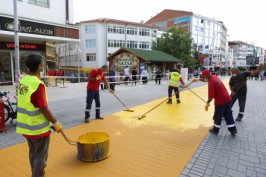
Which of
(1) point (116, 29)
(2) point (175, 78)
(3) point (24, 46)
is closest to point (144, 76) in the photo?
(3) point (24, 46)

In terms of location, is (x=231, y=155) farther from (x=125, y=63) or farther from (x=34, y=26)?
(x=125, y=63)

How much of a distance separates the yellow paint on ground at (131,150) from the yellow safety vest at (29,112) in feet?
3.69

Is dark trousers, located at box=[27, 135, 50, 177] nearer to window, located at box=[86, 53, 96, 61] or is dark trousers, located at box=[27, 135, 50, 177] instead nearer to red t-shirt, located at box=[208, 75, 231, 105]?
red t-shirt, located at box=[208, 75, 231, 105]

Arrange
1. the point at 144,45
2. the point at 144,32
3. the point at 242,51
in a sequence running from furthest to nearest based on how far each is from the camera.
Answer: the point at 242,51 < the point at 144,45 < the point at 144,32

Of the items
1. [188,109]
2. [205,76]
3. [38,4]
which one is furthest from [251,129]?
[38,4]

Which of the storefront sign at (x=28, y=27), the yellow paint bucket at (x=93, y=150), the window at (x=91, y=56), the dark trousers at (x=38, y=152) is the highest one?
the window at (x=91, y=56)

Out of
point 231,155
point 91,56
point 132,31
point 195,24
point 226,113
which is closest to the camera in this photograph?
point 231,155

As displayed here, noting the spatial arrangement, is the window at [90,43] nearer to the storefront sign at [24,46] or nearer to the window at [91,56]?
the window at [91,56]

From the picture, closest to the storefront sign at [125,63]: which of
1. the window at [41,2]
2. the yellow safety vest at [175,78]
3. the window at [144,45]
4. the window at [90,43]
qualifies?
the window at [41,2]

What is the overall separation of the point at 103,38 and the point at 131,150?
40.9 m

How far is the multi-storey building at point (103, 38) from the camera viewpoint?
4319 cm

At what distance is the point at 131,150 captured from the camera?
4613 mm

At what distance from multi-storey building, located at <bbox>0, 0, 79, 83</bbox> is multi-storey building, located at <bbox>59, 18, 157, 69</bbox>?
26310 mm

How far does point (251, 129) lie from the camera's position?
615 centimetres
